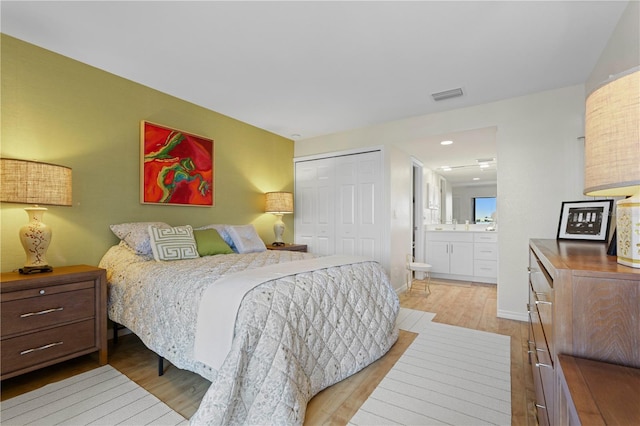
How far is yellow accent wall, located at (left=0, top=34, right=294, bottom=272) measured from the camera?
222cm

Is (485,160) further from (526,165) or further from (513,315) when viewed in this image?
(513,315)

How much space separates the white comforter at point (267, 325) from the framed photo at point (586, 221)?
1.44m

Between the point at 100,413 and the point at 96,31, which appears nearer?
the point at 100,413

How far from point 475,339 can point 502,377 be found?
674 mm

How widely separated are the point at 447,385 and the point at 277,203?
2.99 meters

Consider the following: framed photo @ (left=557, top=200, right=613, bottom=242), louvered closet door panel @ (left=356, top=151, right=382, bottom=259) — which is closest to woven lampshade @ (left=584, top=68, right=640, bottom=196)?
framed photo @ (left=557, top=200, right=613, bottom=242)

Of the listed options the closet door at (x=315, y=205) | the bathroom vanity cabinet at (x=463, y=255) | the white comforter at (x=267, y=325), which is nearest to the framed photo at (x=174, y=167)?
the white comforter at (x=267, y=325)

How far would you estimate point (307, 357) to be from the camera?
1717mm

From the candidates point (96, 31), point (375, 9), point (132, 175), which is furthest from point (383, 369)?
point (96, 31)

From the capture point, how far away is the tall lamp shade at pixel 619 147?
741 millimetres

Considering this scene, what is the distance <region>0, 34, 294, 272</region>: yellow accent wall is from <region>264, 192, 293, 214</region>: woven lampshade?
0.89 metres

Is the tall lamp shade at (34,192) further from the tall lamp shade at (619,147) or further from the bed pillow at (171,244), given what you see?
the tall lamp shade at (619,147)

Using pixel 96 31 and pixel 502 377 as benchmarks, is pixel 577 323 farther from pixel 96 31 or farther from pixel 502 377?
pixel 96 31

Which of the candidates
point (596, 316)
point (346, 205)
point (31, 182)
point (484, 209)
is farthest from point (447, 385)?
point (484, 209)
